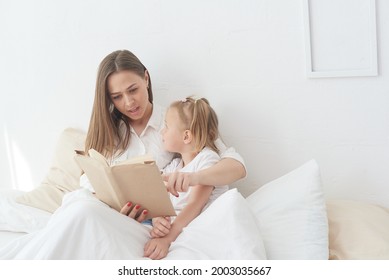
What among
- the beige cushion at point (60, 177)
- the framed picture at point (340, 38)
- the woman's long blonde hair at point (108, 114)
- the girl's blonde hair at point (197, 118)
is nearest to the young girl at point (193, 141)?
the girl's blonde hair at point (197, 118)

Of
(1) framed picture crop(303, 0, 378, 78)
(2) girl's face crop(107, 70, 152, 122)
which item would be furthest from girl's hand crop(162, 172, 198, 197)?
(1) framed picture crop(303, 0, 378, 78)

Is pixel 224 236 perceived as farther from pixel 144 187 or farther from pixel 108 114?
pixel 108 114

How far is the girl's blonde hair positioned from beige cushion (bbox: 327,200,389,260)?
1.45ft

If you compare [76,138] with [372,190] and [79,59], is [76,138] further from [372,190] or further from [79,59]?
[372,190]

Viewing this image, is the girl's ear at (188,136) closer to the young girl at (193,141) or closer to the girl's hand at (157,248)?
the young girl at (193,141)

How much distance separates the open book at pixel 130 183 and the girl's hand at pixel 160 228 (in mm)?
23

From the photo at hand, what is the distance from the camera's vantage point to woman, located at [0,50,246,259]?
155cm

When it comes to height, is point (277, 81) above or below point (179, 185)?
above

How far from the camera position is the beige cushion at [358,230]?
163cm

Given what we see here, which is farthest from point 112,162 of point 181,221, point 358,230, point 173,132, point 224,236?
point 358,230

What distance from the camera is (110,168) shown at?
1.61m

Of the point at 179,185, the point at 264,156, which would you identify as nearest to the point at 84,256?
the point at 179,185
